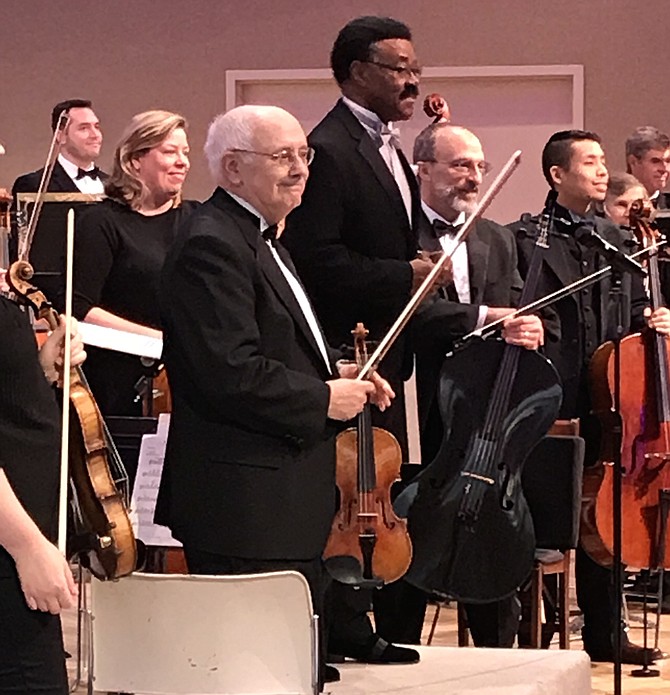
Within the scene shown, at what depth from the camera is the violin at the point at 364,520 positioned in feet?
9.92

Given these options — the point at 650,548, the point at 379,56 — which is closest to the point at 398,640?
the point at 650,548

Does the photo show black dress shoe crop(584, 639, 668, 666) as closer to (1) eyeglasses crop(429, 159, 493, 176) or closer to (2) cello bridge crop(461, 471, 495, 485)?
(2) cello bridge crop(461, 471, 495, 485)

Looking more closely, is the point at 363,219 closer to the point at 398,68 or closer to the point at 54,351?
the point at 398,68

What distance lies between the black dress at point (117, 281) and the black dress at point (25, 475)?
60.2 inches

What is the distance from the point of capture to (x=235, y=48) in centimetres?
714

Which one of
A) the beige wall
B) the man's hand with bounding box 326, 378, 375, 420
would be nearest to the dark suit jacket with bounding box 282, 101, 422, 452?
the man's hand with bounding box 326, 378, 375, 420

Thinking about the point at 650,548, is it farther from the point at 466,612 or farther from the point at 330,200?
the point at 330,200

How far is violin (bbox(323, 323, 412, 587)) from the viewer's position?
302cm

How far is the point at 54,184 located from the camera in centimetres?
562

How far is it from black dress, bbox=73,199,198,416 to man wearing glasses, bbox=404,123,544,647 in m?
0.64

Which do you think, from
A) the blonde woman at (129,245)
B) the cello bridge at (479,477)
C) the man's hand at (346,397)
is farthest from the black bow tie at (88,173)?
the man's hand at (346,397)

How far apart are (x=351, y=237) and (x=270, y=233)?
72 cm

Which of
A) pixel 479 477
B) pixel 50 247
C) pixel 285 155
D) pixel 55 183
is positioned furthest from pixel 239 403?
pixel 55 183

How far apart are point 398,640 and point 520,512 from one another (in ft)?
1.50
